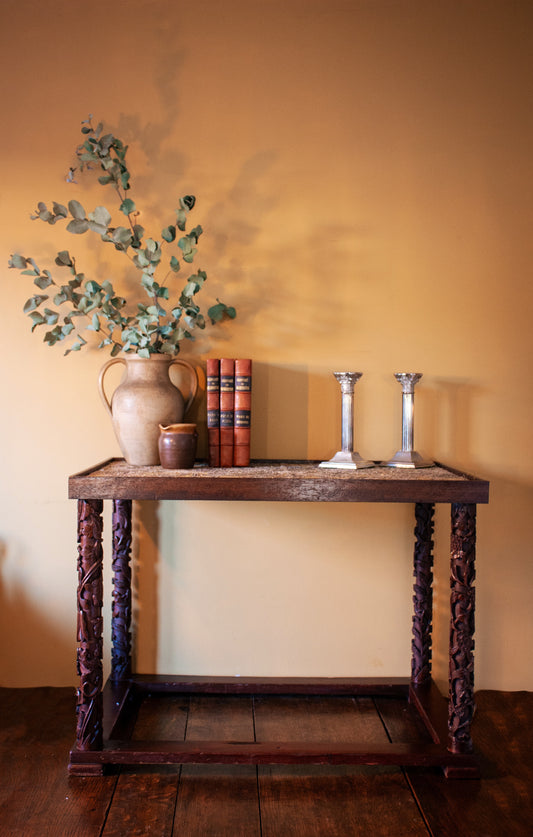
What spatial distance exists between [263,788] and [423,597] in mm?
803

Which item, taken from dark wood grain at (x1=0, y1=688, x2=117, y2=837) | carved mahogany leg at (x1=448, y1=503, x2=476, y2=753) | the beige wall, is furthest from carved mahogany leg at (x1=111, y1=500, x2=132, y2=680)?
carved mahogany leg at (x1=448, y1=503, x2=476, y2=753)

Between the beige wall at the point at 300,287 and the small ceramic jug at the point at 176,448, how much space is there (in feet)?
1.43

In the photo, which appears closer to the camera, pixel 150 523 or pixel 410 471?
pixel 410 471

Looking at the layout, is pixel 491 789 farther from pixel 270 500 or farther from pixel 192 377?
pixel 192 377

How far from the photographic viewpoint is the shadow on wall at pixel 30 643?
230 centimetres

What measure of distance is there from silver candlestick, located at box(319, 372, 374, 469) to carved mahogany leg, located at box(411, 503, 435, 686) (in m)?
0.30

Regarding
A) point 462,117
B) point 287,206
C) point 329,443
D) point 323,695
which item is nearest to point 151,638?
point 323,695

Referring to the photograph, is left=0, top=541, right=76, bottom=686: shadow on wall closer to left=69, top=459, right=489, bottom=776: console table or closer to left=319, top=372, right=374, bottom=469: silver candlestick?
left=69, top=459, right=489, bottom=776: console table

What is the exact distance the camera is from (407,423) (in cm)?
214

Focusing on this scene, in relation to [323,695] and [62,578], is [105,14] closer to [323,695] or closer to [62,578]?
[62,578]

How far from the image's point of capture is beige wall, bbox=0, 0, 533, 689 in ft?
7.39

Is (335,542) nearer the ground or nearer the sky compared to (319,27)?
nearer the ground

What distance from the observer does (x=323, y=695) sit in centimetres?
222

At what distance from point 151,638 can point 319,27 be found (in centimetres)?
224
